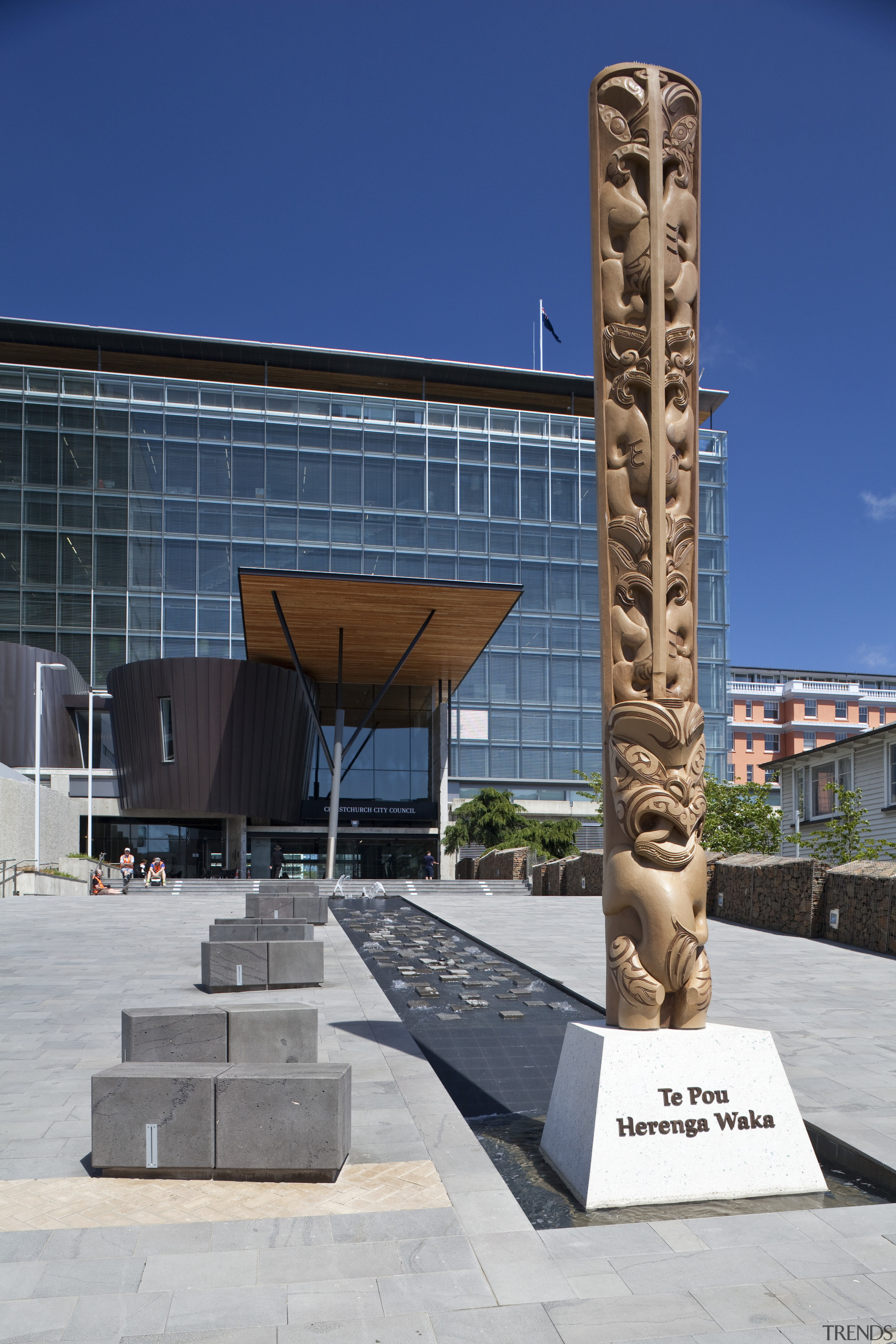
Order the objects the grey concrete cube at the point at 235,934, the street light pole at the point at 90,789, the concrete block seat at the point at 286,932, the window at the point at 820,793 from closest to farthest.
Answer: the concrete block seat at the point at 286,932
the grey concrete cube at the point at 235,934
the window at the point at 820,793
the street light pole at the point at 90,789

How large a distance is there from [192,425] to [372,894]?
35.7 metres

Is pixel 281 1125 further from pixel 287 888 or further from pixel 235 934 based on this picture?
pixel 287 888

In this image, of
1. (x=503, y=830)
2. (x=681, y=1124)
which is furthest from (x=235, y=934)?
(x=503, y=830)

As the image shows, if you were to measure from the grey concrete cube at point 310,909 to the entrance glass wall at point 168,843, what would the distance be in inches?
1260

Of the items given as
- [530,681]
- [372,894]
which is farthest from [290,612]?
[530,681]

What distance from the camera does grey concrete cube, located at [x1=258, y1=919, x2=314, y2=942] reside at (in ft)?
48.2

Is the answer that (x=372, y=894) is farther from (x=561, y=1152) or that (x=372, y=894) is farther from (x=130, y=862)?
(x=561, y=1152)

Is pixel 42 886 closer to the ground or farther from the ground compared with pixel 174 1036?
closer to the ground

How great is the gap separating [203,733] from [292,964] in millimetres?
35825

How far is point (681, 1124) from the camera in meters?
6.16

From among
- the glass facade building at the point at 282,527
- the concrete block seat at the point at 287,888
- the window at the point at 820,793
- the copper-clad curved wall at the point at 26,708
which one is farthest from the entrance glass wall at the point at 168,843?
the window at the point at 820,793

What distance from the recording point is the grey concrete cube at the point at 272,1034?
306 inches

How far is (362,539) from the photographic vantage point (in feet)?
202

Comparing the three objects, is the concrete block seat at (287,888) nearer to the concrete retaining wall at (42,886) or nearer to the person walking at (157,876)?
the concrete retaining wall at (42,886)
